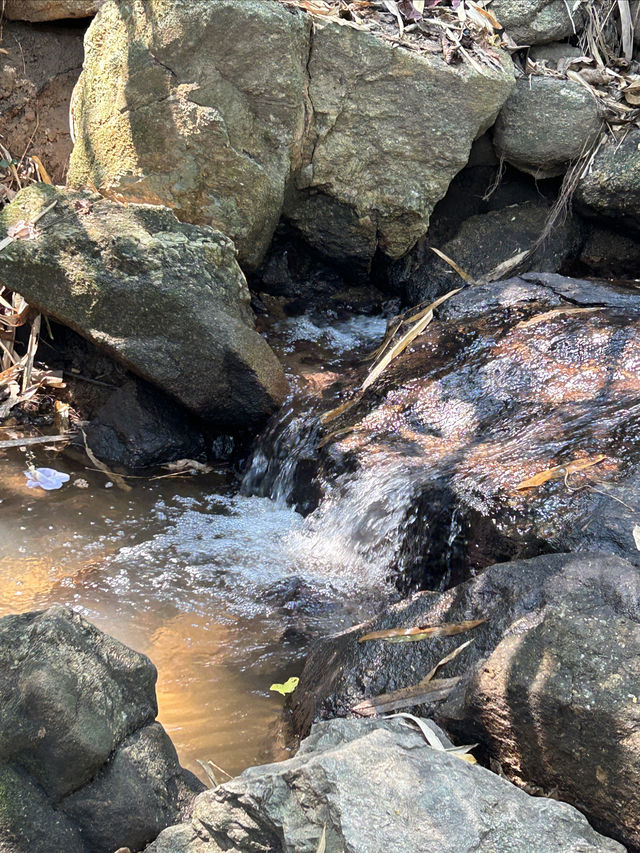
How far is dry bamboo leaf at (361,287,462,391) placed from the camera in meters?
4.84

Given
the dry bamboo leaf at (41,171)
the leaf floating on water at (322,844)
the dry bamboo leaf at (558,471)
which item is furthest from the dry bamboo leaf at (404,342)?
the leaf floating on water at (322,844)

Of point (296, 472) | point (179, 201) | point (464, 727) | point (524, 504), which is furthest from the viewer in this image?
point (179, 201)

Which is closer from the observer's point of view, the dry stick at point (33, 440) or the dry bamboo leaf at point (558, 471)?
the dry bamboo leaf at point (558, 471)

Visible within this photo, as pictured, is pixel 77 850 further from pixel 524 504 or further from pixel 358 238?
pixel 358 238

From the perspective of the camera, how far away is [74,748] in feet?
5.86

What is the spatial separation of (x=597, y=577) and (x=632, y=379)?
2.03 meters

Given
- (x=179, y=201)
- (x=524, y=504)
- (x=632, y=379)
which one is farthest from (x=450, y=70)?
(x=524, y=504)

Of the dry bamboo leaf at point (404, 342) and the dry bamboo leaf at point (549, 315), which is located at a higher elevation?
the dry bamboo leaf at point (549, 315)

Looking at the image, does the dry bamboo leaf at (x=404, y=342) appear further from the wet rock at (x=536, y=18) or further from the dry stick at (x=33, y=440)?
the wet rock at (x=536, y=18)

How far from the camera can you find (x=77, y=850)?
178cm

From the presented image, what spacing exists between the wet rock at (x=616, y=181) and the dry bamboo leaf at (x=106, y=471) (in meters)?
4.08

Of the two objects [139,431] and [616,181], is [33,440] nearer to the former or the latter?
[139,431]

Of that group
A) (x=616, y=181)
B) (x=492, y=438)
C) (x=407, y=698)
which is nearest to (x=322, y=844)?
(x=407, y=698)

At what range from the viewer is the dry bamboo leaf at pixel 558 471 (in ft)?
10.5
